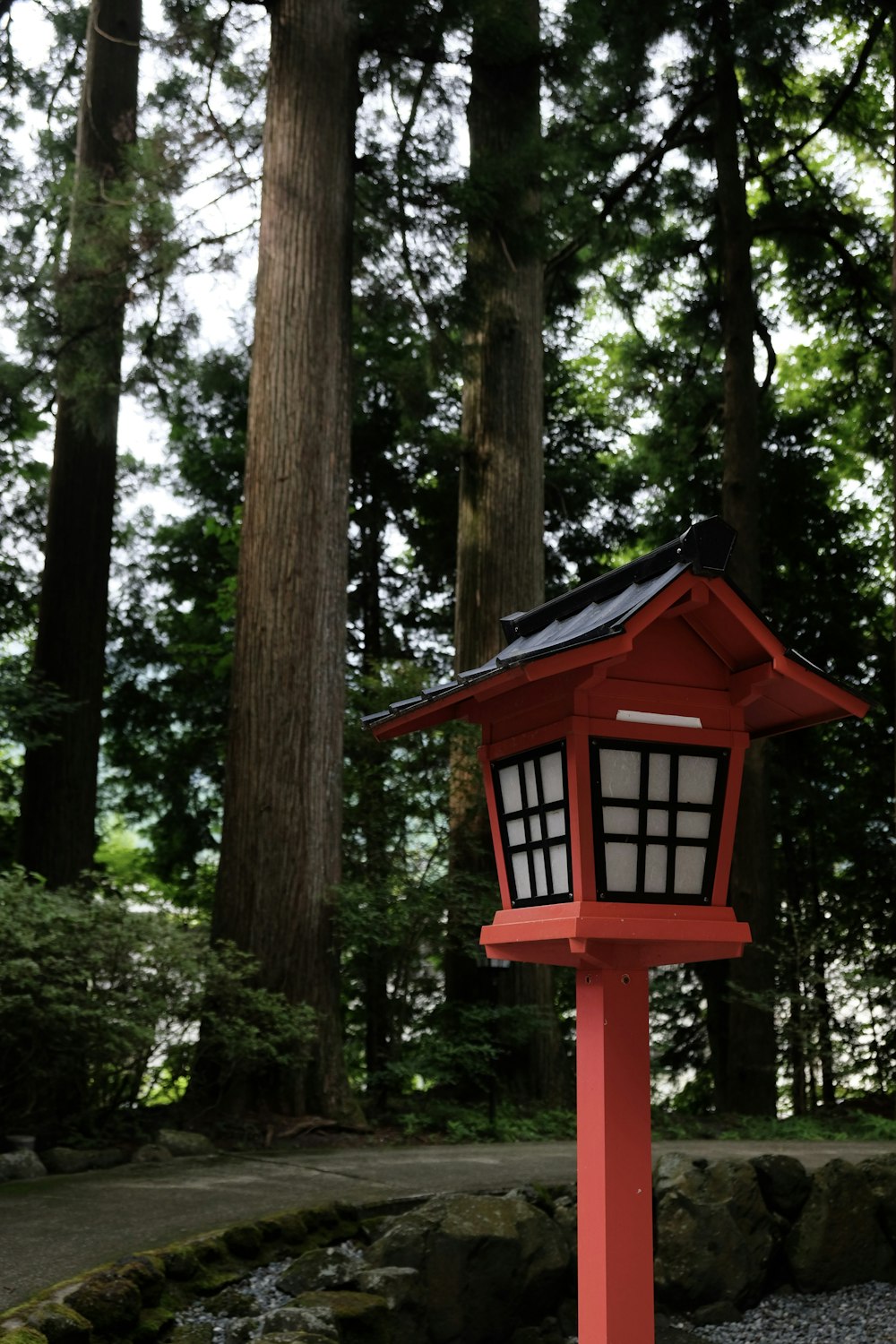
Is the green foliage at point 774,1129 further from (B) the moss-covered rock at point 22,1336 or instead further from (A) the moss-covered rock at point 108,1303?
(B) the moss-covered rock at point 22,1336

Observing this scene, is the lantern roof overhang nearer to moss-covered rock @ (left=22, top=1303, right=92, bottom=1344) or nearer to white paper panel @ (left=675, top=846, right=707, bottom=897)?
white paper panel @ (left=675, top=846, right=707, bottom=897)

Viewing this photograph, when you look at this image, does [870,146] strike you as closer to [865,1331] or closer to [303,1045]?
[303,1045]

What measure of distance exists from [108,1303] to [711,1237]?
262 cm

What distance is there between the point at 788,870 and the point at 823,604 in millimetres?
3489

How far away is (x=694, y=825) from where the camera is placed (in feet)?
11.0

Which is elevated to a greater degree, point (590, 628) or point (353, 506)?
point (353, 506)

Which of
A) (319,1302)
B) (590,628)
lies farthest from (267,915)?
(590,628)

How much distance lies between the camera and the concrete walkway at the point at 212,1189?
449 centimetres

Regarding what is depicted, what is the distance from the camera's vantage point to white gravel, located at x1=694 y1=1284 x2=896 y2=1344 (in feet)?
16.1

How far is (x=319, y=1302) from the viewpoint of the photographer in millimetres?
4219

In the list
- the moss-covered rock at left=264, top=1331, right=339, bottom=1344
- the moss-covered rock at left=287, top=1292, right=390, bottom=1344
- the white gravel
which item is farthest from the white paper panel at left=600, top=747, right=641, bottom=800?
the white gravel

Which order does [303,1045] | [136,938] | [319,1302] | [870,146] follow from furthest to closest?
[870,146], [303,1045], [136,938], [319,1302]

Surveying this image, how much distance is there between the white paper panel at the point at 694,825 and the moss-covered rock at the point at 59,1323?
2.37 metres

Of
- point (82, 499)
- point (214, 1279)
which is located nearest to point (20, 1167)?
point (214, 1279)
